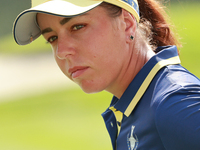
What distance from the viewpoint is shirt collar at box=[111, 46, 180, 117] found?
1491 millimetres

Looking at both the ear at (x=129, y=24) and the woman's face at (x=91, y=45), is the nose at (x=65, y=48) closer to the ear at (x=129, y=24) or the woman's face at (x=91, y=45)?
the woman's face at (x=91, y=45)

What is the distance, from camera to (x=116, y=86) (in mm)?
1688

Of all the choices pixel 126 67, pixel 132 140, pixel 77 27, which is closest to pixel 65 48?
pixel 77 27

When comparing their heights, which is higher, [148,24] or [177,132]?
[148,24]

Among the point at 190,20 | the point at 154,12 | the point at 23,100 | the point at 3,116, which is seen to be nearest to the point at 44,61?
the point at 23,100

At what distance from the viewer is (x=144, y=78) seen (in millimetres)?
1519

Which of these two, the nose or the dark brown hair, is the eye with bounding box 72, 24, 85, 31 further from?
the dark brown hair

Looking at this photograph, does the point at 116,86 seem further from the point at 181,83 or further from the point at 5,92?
the point at 5,92

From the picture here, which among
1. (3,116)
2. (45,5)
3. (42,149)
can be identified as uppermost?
(45,5)

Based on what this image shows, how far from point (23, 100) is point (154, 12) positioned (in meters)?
4.93

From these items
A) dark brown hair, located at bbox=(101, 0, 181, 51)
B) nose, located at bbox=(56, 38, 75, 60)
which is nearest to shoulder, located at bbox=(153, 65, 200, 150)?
nose, located at bbox=(56, 38, 75, 60)

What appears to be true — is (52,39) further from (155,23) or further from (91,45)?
(155,23)

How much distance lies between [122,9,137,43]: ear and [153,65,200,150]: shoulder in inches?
16.4

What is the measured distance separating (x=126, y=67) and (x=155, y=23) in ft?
1.39
